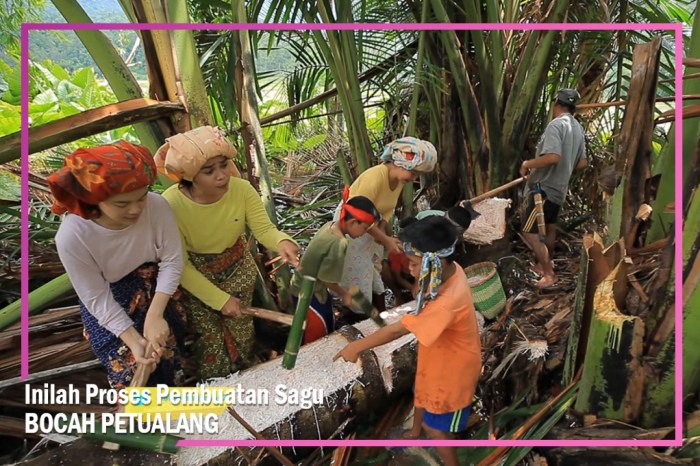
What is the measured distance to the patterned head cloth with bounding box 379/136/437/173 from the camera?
5.53ft

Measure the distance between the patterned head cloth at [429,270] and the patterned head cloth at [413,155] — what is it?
0.58 meters

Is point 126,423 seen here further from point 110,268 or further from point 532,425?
point 532,425

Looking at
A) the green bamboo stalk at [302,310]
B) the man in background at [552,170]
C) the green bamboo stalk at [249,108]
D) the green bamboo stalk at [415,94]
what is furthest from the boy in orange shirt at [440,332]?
the green bamboo stalk at [415,94]

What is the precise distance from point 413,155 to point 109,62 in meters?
0.95

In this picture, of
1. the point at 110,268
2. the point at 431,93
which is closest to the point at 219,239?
the point at 110,268

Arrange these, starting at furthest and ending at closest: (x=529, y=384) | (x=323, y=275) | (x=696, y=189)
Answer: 1. (x=323, y=275)
2. (x=529, y=384)
3. (x=696, y=189)

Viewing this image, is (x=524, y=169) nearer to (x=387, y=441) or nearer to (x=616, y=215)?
(x=616, y=215)

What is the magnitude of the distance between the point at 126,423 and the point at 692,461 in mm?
1200

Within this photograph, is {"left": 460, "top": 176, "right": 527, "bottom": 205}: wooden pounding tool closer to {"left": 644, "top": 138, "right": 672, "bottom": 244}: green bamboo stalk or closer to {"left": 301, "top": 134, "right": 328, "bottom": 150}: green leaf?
{"left": 644, "top": 138, "right": 672, "bottom": 244}: green bamboo stalk

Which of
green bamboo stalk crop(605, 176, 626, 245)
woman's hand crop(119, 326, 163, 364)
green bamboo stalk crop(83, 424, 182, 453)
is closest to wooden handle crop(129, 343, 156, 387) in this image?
woman's hand crop(119, 326, 163, 364)

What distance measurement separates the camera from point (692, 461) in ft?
3.10

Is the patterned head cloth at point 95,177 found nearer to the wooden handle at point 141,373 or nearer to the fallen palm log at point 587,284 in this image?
the wooden handle at point 141,373

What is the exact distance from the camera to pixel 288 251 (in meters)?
1.43

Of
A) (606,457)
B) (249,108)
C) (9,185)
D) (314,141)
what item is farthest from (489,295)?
(314,141)
